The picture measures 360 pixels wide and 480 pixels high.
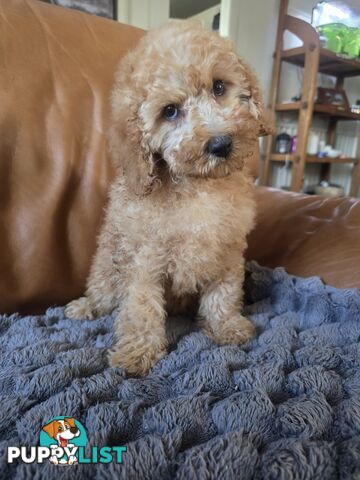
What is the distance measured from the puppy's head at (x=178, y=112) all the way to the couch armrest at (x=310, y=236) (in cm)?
51

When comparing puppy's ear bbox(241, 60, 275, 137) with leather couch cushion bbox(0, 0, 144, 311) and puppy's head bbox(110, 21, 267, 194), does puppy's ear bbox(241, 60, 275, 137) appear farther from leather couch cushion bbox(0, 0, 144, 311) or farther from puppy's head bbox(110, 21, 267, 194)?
leather couch cushion bbox(0, 0, 144, 311)

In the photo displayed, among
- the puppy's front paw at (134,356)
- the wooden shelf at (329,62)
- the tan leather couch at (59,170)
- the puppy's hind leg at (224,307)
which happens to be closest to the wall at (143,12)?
the tan leather couch at (59,170)

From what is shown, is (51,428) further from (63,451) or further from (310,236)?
(310,236)

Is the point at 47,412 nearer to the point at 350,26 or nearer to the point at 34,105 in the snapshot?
the point at 34,105

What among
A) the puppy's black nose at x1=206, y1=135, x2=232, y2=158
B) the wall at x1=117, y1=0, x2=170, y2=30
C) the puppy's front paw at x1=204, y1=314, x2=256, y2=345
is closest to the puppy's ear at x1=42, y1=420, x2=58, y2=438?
the puppy's front paw at x1=204, y1=314, x2=256, y2=345

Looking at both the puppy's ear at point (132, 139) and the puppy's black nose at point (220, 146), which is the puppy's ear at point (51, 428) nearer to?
the puppy's ear at point (132, 139)

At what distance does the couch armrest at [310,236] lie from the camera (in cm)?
128

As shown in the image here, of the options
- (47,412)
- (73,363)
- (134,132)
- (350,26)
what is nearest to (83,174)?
(134,132)

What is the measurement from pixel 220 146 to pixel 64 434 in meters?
0.71

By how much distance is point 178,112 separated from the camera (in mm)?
1068

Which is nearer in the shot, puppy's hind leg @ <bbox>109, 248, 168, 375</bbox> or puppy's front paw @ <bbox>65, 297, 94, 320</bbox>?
puppy's hind leg @ <bbox>109, 248, 168, 375</bbox>

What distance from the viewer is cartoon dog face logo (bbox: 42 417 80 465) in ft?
2.03

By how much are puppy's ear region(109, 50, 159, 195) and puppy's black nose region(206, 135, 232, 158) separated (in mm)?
169

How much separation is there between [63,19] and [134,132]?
2.17ft
